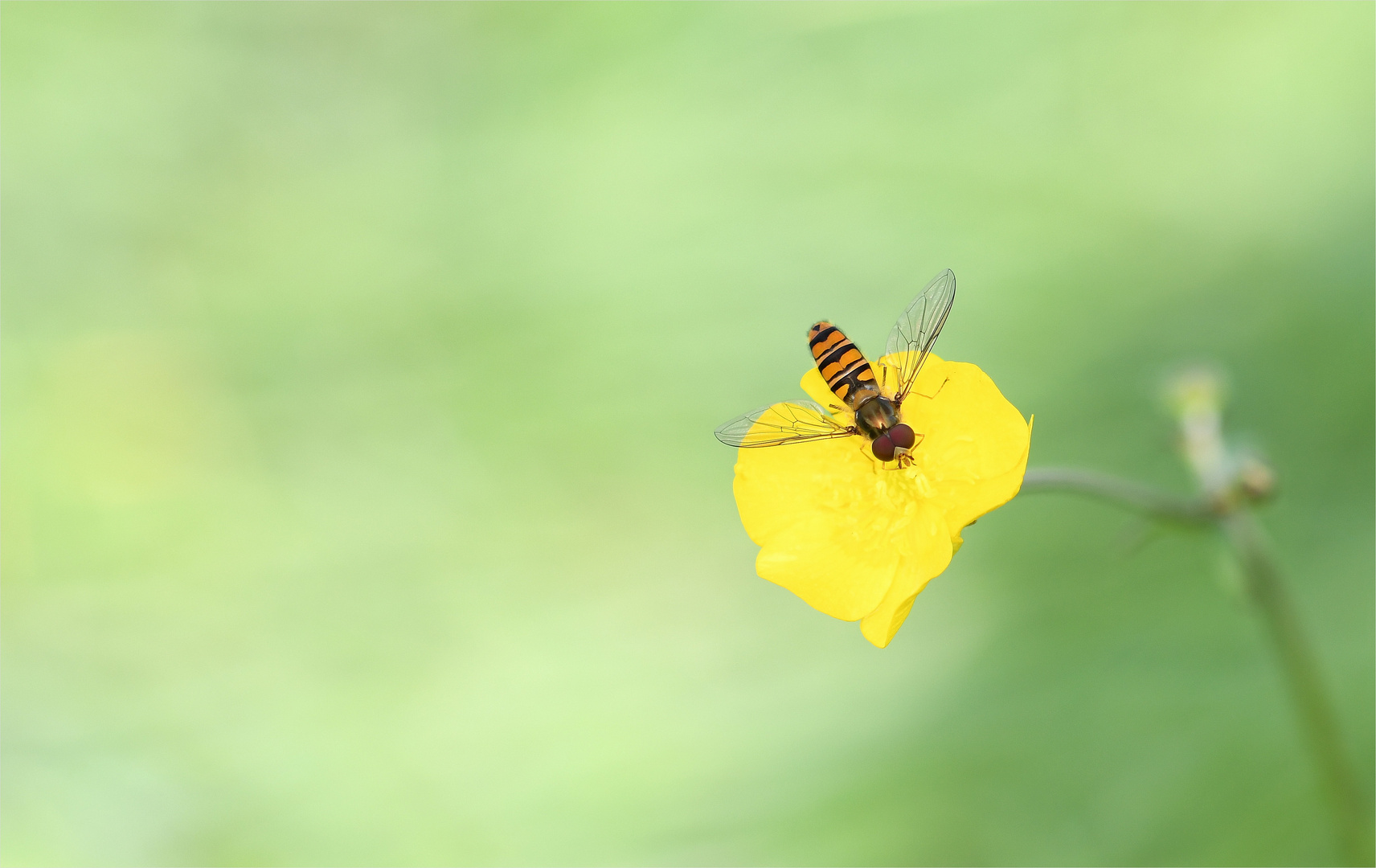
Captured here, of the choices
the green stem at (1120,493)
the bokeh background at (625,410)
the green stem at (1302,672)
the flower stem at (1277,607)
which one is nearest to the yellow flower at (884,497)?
the green stem at (1120,493)

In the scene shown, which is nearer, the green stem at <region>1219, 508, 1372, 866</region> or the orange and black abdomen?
the orange and black abdomen

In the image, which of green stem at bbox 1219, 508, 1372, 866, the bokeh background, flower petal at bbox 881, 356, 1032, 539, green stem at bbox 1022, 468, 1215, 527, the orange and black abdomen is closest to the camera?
flower petal at bbox 881, 356, 1032, 539

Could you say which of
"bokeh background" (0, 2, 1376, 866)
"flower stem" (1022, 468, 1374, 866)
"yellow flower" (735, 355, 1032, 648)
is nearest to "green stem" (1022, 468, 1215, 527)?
"flower stem" (1022, 468, 1374, 866)

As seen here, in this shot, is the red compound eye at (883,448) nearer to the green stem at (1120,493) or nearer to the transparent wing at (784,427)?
the transparent wing at (784,427)

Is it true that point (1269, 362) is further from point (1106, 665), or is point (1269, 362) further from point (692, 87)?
point (692, 87)

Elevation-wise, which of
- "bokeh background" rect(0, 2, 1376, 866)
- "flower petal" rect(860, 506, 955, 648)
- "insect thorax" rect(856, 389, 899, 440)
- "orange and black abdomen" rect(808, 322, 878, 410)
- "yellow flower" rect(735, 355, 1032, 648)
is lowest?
"flower petal" rect(860, 506, 955, 648)

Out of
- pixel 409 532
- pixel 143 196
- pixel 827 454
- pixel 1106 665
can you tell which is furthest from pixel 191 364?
pixel 1106 665

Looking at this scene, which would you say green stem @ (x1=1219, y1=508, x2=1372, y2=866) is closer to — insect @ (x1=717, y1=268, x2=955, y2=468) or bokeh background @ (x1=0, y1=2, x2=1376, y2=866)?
bokeh background @ (x1=0, y1=2, x2=1376, y2=866)

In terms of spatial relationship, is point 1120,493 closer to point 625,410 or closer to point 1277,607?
point 1277,607
